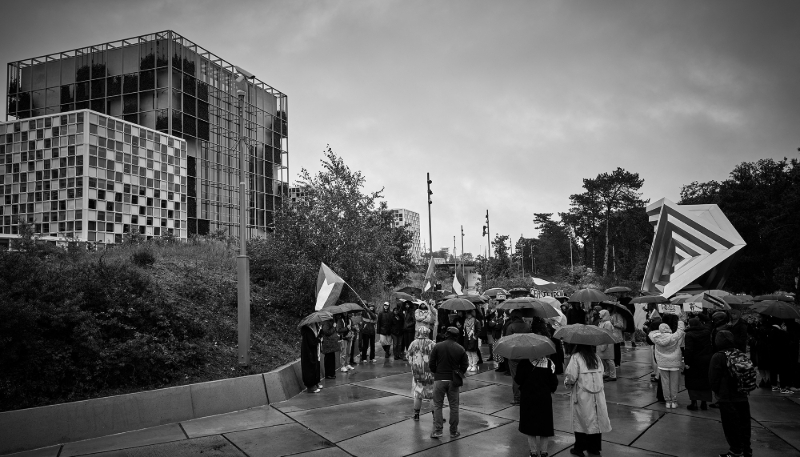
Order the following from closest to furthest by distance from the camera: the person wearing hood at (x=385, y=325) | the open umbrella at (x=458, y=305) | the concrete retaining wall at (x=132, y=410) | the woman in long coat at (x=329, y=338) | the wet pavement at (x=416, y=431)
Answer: the wet pavement at (x=416, y=431)
the concrete retaining wall at (x=132, y=410)
the open umbrella at (x=458, y=305)
the woman in long coat at (x=329, y=338)
the person wearing hood at (x=385, y=325)

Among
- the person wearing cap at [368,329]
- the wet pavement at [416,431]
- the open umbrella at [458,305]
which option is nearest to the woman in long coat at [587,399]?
the wet pavement at [416,431]

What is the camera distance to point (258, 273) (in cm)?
2197

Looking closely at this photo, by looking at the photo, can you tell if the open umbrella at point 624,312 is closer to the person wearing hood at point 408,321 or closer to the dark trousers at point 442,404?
the person wearing hood at point 408,321

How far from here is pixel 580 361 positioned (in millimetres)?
6902

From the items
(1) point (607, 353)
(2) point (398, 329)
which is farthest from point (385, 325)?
(1) point (607, 353)

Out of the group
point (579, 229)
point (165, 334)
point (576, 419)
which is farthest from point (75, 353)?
point (579, 229)

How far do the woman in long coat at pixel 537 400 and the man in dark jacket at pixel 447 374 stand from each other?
51.4 inches

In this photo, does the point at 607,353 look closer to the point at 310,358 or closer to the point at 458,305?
the point at 458,305

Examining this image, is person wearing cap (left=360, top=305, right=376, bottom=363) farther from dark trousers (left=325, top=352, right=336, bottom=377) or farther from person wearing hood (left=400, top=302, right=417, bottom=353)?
dark trousers (left=325, top=352, right=336, bottom=377)

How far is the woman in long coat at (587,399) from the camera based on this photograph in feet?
22.2

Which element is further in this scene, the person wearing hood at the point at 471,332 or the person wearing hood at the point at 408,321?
the person wearing hood at the point at 408,321

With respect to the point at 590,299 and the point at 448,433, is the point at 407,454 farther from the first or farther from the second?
the point at 590,299

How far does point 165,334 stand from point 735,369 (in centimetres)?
1051

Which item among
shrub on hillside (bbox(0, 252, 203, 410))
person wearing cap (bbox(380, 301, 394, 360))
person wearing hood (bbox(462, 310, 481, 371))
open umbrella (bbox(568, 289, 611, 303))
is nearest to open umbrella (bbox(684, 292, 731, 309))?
open umbrella (bbox(568, 289, 611, 303))
